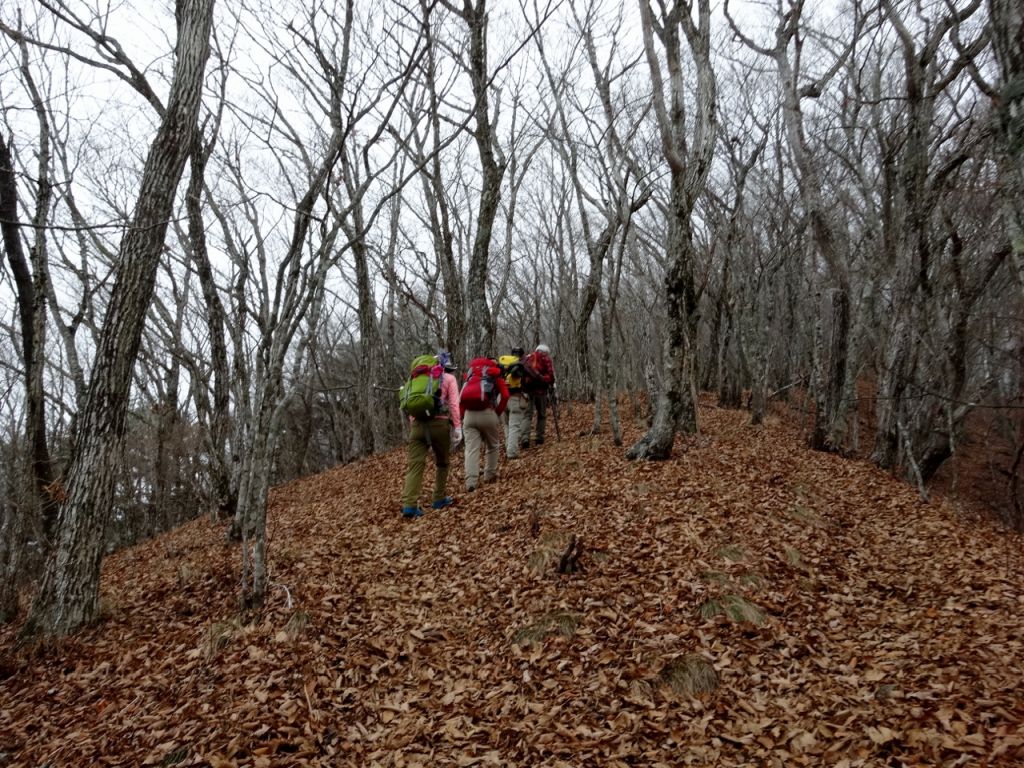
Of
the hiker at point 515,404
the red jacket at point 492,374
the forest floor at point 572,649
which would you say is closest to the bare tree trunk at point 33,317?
the forest floor at point 572,649

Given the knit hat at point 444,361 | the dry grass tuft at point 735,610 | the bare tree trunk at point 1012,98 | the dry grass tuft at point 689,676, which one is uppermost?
the bare tree trunk at point 1012,98

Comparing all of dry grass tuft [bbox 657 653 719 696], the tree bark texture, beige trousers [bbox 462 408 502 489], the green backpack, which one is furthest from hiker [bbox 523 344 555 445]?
dry grass tuft [bbox 657 653 719 696]

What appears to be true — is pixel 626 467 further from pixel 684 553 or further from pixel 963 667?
pixel 963 667

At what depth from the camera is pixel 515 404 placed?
1027 cm

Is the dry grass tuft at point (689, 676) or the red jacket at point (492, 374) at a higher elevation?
the red jacket at point (492, 374)

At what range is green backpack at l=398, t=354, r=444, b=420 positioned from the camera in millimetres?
7246

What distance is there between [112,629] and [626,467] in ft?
21.2

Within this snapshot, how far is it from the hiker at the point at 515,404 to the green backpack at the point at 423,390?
8.25 feet

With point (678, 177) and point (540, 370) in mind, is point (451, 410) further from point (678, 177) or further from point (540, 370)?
point (678, 177)

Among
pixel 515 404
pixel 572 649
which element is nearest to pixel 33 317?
pixel 515 404

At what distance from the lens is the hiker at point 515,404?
979cm

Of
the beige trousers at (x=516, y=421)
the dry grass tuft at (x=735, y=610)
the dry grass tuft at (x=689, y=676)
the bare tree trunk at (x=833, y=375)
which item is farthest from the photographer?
Result: the bare tree trunk at (x=833, y=375)

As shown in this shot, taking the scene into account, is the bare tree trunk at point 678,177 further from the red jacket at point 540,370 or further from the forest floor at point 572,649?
the red jacket at point 540,370

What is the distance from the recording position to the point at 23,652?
450 cm
